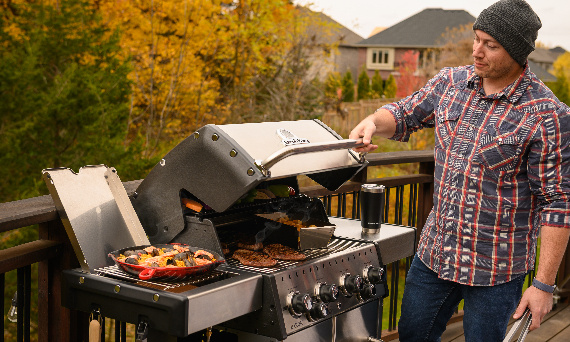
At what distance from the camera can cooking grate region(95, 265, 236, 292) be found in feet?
Result: 6.31

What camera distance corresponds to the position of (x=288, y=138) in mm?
2355

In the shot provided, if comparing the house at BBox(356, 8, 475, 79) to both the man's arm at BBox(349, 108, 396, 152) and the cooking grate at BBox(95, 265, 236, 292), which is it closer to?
the man's arm at BBox(349, 108, 396, 152)

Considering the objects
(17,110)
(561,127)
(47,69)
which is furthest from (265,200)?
(47,69)

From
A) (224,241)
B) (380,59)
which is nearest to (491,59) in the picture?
(224,241)

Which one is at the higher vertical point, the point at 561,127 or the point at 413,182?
the point at 561,127

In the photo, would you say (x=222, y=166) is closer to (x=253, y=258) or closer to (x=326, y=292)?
(x=253, y=258)

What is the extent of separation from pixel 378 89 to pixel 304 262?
102ft

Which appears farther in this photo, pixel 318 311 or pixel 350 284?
pixel 350 284

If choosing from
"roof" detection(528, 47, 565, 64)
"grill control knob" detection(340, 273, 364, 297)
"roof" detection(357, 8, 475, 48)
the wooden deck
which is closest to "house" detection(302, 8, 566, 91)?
"roof" detection(357, 8, 475, 48)

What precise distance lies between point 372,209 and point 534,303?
2.43 feet

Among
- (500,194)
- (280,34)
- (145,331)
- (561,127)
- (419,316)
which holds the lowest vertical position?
(419,316)

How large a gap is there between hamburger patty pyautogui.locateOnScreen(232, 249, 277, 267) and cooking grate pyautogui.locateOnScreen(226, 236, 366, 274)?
0.01 meters

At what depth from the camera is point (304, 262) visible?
2234mm

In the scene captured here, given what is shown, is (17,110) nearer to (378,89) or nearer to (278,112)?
(278,112)
